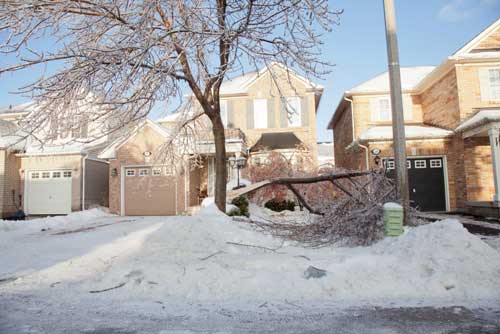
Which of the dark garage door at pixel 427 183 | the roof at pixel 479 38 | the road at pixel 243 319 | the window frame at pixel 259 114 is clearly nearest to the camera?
the road at pixel 243 319

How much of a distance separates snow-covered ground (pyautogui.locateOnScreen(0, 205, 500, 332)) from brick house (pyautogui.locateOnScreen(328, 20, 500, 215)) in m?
9.30

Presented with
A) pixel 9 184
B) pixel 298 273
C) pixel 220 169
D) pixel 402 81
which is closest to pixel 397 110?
pixel 298 273

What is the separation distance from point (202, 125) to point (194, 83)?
326cm

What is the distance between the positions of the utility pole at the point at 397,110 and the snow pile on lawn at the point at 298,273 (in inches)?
50.1

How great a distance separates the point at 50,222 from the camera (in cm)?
1212

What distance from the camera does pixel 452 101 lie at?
14.2 m

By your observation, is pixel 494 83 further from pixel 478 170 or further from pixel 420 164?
pixel 420 164

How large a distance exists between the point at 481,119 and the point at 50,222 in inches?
640

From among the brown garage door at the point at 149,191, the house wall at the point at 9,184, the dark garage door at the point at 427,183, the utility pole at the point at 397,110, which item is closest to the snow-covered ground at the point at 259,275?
the utility pole at the point at 397,110

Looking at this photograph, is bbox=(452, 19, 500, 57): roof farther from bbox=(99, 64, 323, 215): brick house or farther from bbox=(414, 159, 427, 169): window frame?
bbox=(99, 64, 323, 215): brick house

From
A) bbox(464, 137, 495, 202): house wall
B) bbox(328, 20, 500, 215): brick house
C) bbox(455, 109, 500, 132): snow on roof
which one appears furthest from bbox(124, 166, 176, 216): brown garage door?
bbox(464, 137, 495, 202): house wall

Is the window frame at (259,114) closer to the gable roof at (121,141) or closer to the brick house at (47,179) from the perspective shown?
the gable roof at (121,141)

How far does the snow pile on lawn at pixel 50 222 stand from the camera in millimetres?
10867

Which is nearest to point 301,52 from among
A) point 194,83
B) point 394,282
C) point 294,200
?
point 194,83
